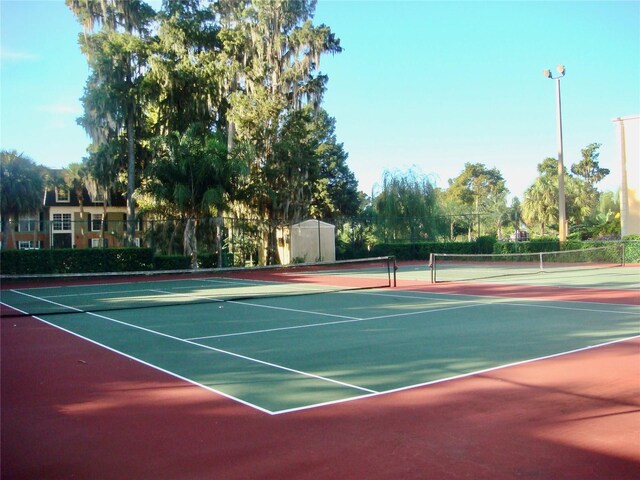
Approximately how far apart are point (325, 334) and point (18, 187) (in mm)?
31115

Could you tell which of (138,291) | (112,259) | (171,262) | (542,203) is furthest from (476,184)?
(138,291)

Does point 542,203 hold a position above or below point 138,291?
above

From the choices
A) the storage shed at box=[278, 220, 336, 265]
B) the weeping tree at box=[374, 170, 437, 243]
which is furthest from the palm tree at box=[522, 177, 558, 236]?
the storage shed at box=[278, 220, 336, 265]

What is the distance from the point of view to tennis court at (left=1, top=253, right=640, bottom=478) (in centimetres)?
693

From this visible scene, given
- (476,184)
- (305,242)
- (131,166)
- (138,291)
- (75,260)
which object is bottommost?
(138,291)

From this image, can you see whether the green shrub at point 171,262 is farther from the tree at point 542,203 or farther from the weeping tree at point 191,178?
the tree at point 542,203

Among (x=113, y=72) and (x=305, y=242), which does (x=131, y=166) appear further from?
(x=305, y=242)

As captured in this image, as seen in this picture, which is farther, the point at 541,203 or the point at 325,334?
the point at 541,203

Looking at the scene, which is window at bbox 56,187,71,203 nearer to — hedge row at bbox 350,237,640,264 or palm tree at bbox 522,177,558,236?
hedge row at bbox 350,237,640,264

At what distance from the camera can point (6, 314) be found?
14.1 meters

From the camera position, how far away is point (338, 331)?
10.6 meters

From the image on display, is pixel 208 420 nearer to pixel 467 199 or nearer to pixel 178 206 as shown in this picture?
pixel 178 206

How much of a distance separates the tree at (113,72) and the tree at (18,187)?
4930 millimetres

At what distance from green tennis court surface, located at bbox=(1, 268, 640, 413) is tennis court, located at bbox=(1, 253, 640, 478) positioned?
0.02 m
